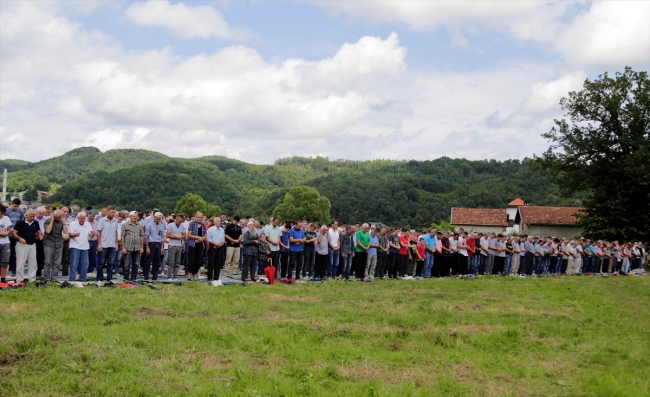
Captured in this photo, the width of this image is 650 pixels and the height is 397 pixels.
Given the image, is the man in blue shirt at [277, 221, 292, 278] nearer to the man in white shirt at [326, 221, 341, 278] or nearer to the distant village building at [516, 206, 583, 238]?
the man in white shirt at [326, 221, 341, 278]

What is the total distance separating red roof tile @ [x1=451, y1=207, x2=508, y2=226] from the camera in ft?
270

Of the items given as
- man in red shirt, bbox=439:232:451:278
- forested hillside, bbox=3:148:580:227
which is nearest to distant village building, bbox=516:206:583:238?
forested hillside, bbox=3:148:580:227


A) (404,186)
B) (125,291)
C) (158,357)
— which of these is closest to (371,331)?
(158,357)

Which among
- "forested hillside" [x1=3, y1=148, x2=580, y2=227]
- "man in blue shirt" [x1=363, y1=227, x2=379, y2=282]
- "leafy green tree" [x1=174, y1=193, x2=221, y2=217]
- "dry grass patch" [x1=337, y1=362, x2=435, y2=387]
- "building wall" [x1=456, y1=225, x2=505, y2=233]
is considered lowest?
"dry grass patch" [x1=337, y1=362, x2=435, y2=387]

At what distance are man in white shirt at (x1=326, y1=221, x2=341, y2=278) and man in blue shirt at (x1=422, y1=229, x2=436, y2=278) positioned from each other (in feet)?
13.7

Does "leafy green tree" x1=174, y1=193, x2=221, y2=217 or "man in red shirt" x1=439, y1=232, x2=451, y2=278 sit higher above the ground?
"leafy green tree" x1=174, y1=193, x2=221, y2=217

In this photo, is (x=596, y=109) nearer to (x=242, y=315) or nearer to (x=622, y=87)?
(x=622, y=87)

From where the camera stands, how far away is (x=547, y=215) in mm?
75125

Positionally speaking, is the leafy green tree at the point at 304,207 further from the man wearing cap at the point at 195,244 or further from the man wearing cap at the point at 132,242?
the man wearing cap at the point at 132,242

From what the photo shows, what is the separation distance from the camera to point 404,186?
112188mm

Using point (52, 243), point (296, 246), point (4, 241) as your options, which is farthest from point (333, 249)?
point (4, 241)

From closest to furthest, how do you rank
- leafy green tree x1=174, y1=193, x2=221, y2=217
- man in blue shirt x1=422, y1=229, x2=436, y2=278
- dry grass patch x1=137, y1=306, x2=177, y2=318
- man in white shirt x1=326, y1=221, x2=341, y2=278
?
dry grass patch x1=137, y1=306, x2=177, y2=318 → man in white shirt x1=326, y1=221, x2=341, y2=278 → man in blue shirt x1=422, y1=229, x2=436, y2=278 → leafy green tree x1=174, y1=193, x2=221, y2=217

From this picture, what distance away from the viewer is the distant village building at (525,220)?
7281 centimetres

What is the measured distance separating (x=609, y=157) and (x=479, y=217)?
41.4m
